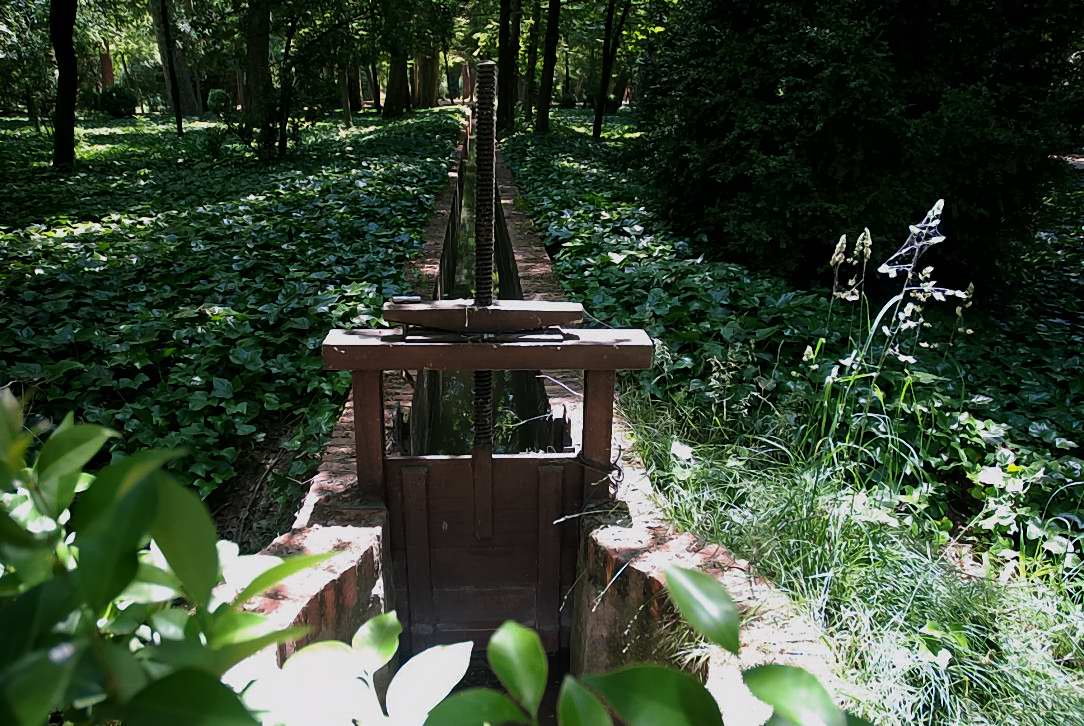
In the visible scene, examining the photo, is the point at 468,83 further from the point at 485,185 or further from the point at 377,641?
the point at 377,641

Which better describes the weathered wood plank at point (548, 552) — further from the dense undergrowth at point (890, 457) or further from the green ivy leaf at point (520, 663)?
the green ivy leaf at point (520, 663)

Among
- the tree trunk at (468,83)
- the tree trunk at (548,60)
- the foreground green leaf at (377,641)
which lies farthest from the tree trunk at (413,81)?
the foreground green leaf at (377,641)

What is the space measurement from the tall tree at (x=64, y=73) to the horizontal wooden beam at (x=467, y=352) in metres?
11.5

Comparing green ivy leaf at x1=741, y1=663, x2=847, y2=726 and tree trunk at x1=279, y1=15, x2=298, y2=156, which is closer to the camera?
green ivy leaf at x1=741, y1=663, x2=847, y2=726

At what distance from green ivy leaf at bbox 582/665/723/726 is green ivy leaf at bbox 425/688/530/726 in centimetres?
7

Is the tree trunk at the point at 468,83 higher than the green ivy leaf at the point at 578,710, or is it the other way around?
the tree trunk at the point at 468,83

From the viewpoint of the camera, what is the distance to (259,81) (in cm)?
1359

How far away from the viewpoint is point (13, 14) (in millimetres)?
17562

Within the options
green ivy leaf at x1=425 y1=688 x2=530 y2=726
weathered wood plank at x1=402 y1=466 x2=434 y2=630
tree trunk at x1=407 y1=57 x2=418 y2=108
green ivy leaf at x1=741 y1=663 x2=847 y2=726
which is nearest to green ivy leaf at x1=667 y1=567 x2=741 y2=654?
green ivy leaf at x1=741 y1=663 x2=847 y2=726

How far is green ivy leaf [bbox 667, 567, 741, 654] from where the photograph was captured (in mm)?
538

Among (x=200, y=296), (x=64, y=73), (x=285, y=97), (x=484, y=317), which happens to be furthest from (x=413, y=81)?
(x=484, y=317)

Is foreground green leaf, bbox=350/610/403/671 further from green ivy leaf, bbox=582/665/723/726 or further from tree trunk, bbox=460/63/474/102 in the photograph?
tree trunk, bbox=460/63/474/102

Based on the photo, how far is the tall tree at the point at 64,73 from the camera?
10898 mm

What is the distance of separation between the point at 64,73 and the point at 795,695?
13771 mm
